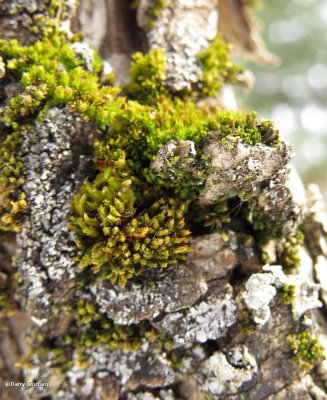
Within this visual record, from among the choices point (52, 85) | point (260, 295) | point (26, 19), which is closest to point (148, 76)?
point (52, 85)

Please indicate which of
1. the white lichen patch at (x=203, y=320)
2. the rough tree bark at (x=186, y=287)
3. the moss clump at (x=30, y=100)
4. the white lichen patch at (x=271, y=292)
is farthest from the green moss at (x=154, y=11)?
the white lichen patch at (x=203, y=320)

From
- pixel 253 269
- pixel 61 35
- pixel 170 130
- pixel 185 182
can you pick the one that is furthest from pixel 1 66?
pixel 253 269

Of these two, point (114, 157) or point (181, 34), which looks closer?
point (114, 157)

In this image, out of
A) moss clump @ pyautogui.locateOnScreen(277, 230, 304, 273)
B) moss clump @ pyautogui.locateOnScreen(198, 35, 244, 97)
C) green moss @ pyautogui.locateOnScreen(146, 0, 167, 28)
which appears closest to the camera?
moss clump @ pyautogui.locateOnScreen(277, 230, 304, 273)

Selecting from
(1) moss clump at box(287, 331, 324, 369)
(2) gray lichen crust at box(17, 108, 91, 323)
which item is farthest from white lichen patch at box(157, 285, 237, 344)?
(2) gray lichen crust at box(17, 108, 91, 323)

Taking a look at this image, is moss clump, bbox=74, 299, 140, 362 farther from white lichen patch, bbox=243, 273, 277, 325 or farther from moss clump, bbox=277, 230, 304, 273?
moss clump, bbox=277, 230, 304, 273

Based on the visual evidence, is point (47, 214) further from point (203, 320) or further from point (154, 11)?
point (154, 11)

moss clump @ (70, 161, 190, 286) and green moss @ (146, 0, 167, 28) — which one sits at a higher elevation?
green moss @ (146, 0, 167, 28)

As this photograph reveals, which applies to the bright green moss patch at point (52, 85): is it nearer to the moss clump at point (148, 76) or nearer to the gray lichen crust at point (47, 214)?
the gray lichen crust at point (47, 214)
